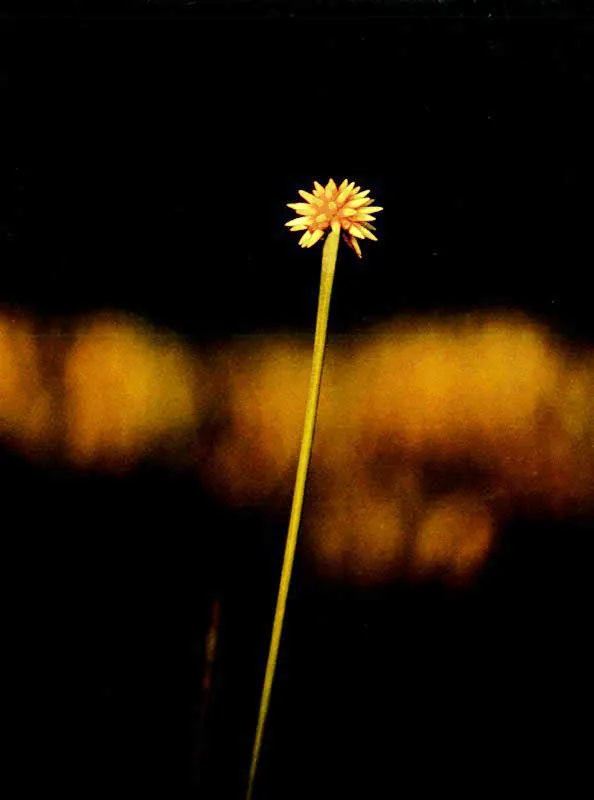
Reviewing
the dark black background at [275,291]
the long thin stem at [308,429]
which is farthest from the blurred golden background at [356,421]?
the long thin stem at [308,429]

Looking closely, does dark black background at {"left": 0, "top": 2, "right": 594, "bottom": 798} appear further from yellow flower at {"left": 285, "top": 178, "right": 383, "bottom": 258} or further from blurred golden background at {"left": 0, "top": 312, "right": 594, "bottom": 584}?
yellow flower at {"left": 285, "top": 178, "right": 383, "bottom": 258}

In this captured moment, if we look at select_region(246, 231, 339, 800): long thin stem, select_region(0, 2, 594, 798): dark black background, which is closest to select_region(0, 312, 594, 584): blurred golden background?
select_region(0, 2, 594, 798): dark black background

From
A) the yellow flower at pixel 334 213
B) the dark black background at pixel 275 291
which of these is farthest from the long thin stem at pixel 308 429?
the dark black background at pixel 275 291

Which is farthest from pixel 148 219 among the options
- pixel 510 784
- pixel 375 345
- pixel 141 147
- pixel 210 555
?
pixel 510 784

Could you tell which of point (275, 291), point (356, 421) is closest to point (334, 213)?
point (275, 291)

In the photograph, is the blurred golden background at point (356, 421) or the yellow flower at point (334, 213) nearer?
the yellow flower at point (334, 213)

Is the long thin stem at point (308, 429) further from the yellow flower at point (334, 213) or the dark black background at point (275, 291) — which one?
the dark black background at point (275, 291)

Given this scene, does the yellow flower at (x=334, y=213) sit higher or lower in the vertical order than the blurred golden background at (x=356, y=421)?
higher

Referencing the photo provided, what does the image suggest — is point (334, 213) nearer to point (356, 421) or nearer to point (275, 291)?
point (275, 291)

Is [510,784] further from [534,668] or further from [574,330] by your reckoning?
[574,330]

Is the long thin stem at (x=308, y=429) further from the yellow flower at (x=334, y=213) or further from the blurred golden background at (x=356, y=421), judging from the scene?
the blurred golden background at (x=356, y=421)
